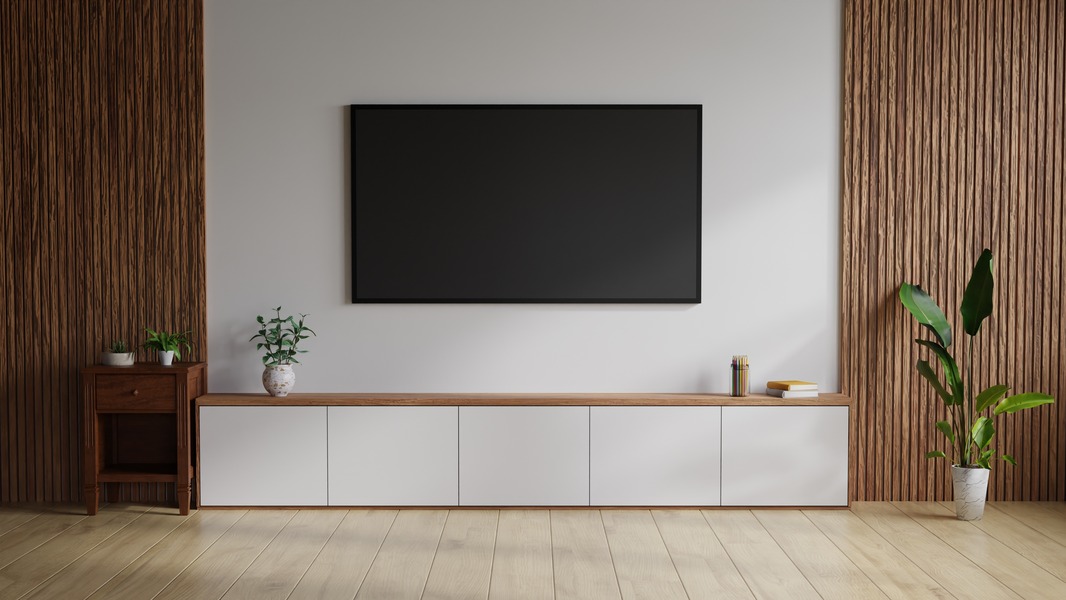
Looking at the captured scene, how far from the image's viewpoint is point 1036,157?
4.16 meters

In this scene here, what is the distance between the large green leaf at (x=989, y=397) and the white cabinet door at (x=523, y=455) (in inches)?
73.4

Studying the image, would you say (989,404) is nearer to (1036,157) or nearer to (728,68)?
(1036,157)

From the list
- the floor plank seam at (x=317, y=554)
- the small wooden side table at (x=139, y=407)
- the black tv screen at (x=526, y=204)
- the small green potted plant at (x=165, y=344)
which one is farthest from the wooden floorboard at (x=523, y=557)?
the small green potted plant at (x=165, y=344)

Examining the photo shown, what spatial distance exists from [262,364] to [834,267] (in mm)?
2979

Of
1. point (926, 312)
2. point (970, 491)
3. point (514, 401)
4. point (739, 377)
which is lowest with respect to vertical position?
point (970, 491)

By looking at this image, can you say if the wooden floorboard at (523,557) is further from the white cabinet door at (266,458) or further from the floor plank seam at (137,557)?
the floor plank seam at (137,557)

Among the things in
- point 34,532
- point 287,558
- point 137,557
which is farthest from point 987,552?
point 34,532

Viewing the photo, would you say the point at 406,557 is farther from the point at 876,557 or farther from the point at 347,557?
the point at 876,557

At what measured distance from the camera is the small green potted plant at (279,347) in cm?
398

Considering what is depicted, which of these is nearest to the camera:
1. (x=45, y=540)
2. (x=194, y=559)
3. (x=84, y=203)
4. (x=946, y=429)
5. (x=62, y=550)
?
(x=194, y=559)

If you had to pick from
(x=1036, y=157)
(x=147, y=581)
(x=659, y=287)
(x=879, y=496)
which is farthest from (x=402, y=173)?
(x=1036, y=157)

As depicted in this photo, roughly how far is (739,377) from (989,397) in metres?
1.15

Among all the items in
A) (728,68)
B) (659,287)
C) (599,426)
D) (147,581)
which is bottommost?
(147,581)

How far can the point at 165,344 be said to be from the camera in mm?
3967
